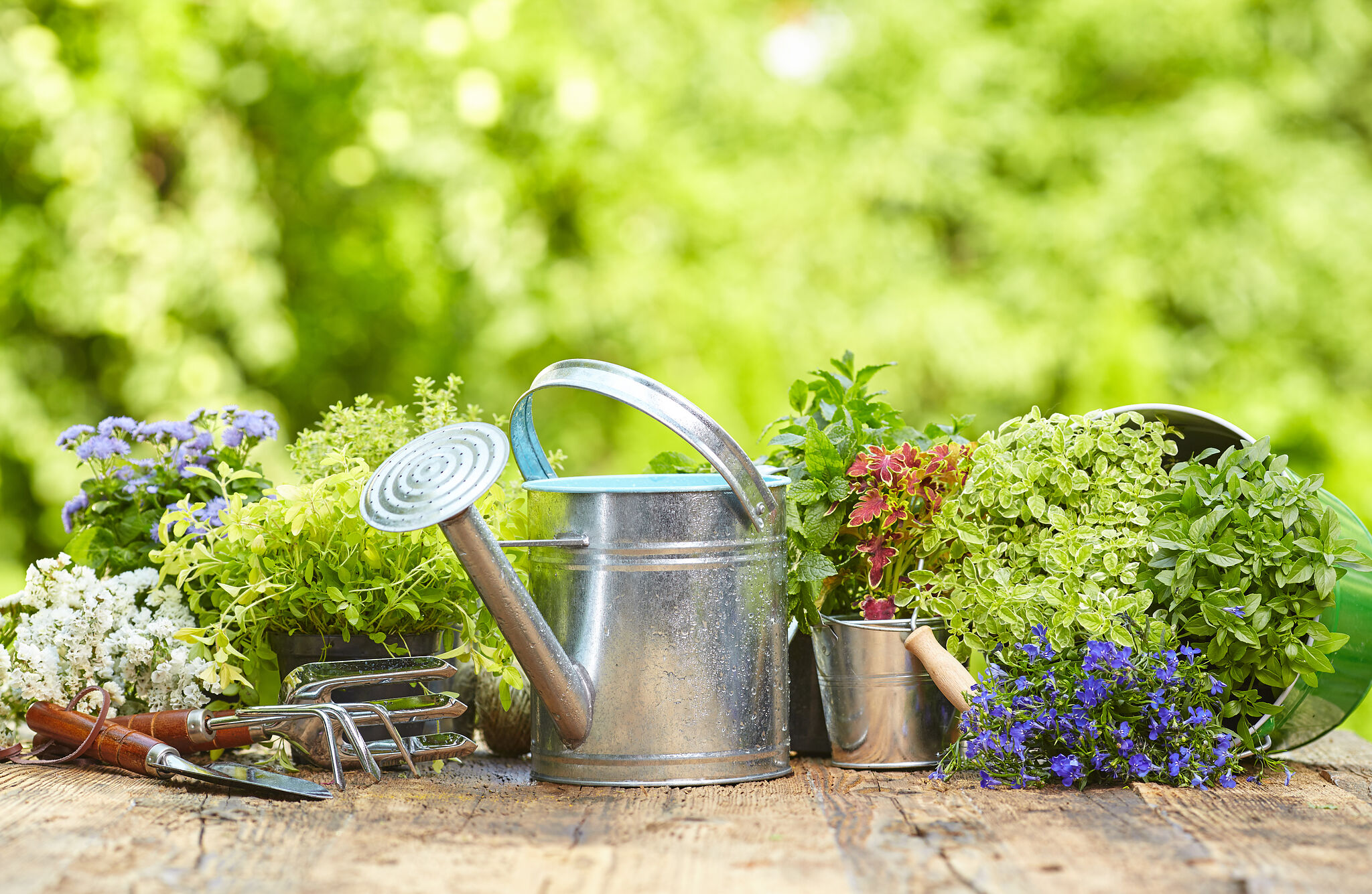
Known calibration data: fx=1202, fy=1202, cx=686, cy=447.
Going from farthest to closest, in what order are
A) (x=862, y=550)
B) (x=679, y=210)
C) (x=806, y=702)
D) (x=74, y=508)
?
(x=679, y=210) < (x=74, y=508) < (x=806, y=702) < (x=862, y=550)

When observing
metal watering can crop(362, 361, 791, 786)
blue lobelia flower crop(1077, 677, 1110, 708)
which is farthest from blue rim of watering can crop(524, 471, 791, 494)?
blue lobelia flower crop(1077, 677, 1110, 708)

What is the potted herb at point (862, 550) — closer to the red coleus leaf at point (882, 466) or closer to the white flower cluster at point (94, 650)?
the red coleus leaf at point (882, 466)

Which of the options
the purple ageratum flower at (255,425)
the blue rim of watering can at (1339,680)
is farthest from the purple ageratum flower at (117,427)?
the blue rim of watering can at (1339,680)

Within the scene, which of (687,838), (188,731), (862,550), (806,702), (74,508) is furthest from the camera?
(74,508)

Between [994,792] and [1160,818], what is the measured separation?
21 cm

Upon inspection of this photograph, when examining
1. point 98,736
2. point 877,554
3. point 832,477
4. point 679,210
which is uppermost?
point 679,210

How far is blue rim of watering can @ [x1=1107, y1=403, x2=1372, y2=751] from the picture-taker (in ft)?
5.12

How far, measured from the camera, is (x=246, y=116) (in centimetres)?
438

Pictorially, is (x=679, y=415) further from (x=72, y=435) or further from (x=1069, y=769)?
(x=72, y=435)

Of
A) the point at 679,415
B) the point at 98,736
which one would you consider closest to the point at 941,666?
the point at 679,415

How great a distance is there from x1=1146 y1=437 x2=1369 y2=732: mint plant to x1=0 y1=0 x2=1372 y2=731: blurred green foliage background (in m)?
2.58

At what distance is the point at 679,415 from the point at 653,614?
254 mm

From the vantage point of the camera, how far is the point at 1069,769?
1.44 metres

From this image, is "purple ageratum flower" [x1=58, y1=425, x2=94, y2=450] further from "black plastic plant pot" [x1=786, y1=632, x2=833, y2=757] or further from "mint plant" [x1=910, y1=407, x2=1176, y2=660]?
"mint plant" [x1=910, y1=407, x2=1176, y2=660]
